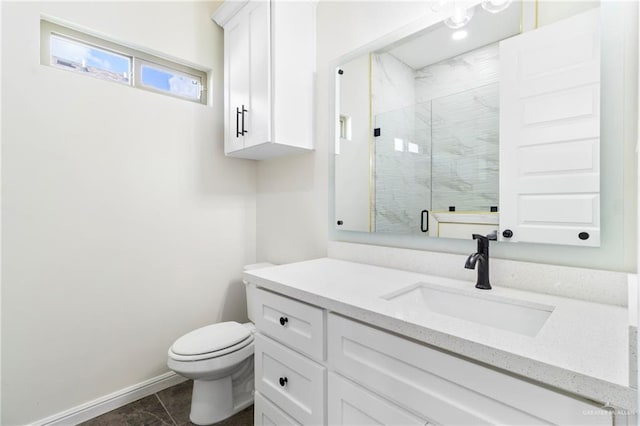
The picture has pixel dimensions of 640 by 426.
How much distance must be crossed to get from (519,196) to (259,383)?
129 centimetres

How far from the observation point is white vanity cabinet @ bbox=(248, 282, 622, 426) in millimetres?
607

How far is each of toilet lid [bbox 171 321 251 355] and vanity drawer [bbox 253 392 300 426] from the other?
0.39 metres

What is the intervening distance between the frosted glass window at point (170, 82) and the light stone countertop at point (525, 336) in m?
1.56

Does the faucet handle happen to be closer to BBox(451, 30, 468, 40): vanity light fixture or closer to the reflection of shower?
the reflection of shower

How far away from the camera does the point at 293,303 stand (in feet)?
3.60

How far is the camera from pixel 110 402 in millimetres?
1698

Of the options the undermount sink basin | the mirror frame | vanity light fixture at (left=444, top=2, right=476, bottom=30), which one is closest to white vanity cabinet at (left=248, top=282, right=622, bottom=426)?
the undermount sink basin

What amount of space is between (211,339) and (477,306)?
1340 millimetres

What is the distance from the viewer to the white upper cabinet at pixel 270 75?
66.0 inches

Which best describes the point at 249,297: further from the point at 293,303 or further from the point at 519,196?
the point at 519,196

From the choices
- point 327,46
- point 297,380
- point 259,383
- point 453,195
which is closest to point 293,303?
point 297,380

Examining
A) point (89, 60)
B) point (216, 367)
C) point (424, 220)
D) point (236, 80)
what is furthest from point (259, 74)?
point (216, 367)

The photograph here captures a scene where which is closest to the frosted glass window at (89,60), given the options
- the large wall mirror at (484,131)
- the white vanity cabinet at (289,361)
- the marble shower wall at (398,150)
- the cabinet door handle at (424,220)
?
the large wall mirror at (484,131)

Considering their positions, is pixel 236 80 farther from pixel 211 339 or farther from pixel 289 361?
pixel 289 361
